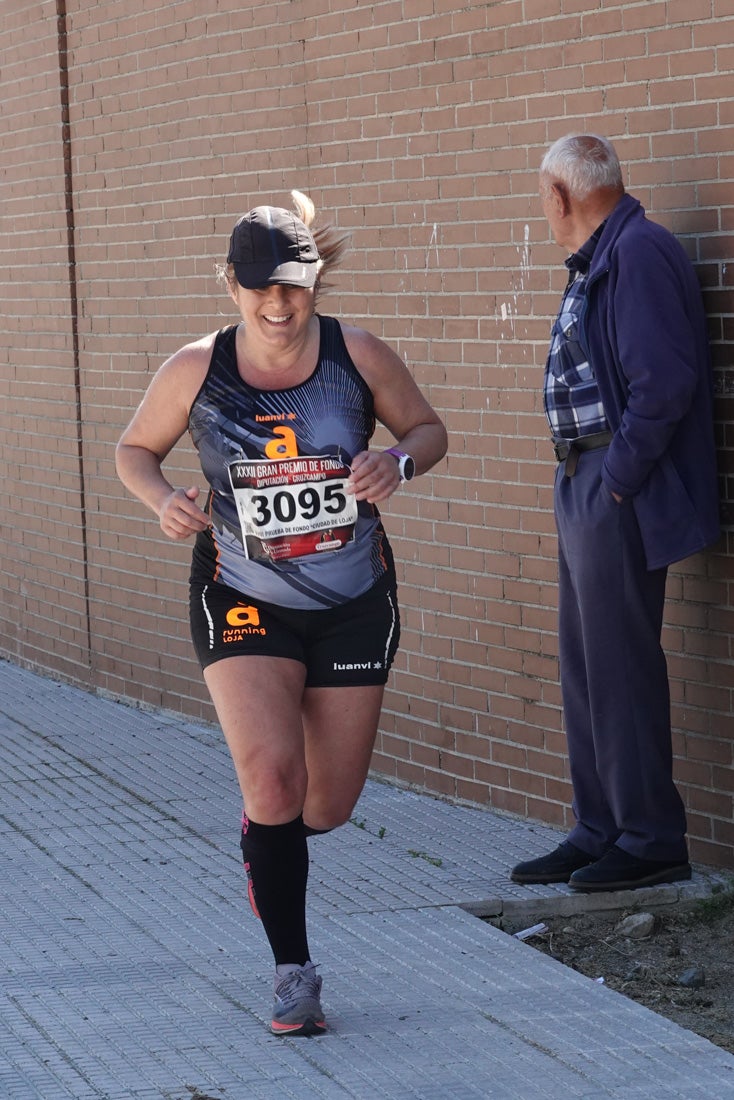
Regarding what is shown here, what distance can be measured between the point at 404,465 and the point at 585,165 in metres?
1.37

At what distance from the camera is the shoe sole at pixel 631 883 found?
5668 millimetres

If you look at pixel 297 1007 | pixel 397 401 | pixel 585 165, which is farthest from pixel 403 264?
pixel 297 1007

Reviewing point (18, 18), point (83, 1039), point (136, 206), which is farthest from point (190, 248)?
point (83, 1039)

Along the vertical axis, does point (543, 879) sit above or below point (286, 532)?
below

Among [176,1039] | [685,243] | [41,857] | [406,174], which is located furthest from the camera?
[406,174]

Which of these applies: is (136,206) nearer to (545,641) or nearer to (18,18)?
(18,18)

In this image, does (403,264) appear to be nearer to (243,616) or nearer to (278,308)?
(278,308)

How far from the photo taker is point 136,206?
9.16 meters

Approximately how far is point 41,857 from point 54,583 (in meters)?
4.06

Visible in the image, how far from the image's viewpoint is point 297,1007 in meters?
4.60

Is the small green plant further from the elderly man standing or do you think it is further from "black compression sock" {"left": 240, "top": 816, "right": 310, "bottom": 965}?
"black compression sock" {"left": 240, "top": 816, "right": 310, "bottom": 965}

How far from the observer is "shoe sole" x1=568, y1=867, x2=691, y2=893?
18.6ft

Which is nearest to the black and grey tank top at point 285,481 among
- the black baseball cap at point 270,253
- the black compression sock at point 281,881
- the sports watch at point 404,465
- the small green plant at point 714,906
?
the sports watch at point 404,465

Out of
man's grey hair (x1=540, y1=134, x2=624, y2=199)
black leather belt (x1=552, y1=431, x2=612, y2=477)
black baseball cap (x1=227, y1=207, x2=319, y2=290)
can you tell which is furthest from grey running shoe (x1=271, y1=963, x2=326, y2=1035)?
man's grey hair (x1=540, y1=134, x2=624, y2=199)
